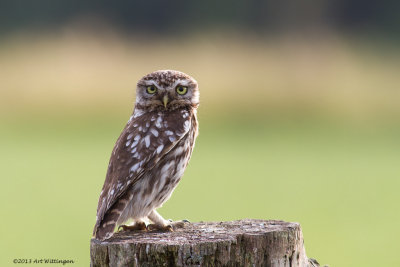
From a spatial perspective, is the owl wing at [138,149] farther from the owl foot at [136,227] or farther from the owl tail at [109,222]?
the owl foot at [136,227]

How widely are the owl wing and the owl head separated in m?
0.10

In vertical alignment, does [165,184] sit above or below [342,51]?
below

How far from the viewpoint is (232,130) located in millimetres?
17328

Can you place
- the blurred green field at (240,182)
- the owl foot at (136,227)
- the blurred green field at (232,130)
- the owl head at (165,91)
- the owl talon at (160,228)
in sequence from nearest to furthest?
the owl talon at (160,228) < the owl foot at (136,227) < the owl head at (165,91) < the blurred green field at (240,182) < the blurred green field at (232,130)

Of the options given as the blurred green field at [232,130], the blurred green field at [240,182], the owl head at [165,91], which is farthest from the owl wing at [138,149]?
the blurred green field at [232,130]

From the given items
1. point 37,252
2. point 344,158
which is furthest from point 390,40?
point 37,252

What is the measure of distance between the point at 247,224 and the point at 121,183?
703 mm

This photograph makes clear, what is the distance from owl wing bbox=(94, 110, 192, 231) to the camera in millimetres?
4684

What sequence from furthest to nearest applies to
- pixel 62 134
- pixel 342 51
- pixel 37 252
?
pixel 342 51 < pixel 62 134 < pixel 37 252

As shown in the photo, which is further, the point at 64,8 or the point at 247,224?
the point at 64,8

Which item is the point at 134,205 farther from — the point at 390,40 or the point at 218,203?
the point at 390,40

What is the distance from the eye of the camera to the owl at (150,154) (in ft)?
15.4

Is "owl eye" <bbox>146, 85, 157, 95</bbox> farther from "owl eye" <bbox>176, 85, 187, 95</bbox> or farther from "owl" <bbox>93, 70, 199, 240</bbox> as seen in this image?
"owl eye" <bbox>176, 85, 187, 95</bbox>

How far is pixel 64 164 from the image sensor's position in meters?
15.1
